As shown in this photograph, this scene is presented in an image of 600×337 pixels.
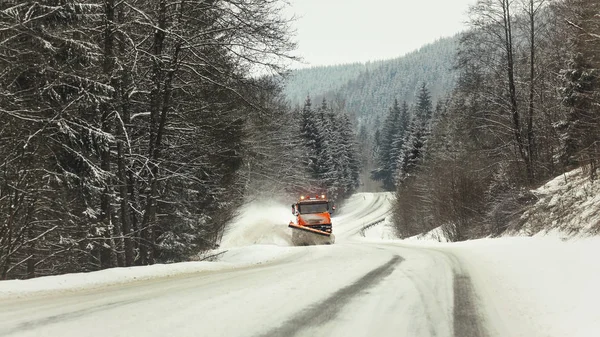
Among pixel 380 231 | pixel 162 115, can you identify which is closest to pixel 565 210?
pixel 162 115

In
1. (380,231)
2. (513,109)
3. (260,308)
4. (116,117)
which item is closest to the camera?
(260,308)

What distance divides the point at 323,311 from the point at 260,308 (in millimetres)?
741

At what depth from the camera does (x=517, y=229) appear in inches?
711

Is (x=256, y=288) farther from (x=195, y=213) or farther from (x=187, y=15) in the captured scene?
(x=195, y=213)

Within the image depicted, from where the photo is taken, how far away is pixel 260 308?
5352mm

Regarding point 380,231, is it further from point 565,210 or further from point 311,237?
point 565,210

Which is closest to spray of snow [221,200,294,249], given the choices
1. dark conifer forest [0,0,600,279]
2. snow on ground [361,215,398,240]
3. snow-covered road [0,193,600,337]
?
dark conifer forest [0,0,600,279]

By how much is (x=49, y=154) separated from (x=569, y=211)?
1388 centimetres

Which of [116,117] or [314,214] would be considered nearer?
[116,117]

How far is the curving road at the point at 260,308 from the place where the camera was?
4406 mm

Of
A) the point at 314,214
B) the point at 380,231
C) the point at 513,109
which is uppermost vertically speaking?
the point at 513,109

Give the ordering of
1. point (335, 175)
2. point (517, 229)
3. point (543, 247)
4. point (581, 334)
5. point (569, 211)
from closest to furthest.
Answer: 1. point (581, 334)
2. point (543, 247)
3. point (569, 211)
4. point (517, 229)
5. point (335, 175)

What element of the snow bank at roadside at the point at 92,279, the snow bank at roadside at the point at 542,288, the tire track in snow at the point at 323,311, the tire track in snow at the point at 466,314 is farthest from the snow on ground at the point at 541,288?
the snow bank at roadside at the point at 92,279

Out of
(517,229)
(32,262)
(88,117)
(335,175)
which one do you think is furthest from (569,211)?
(335,175)
